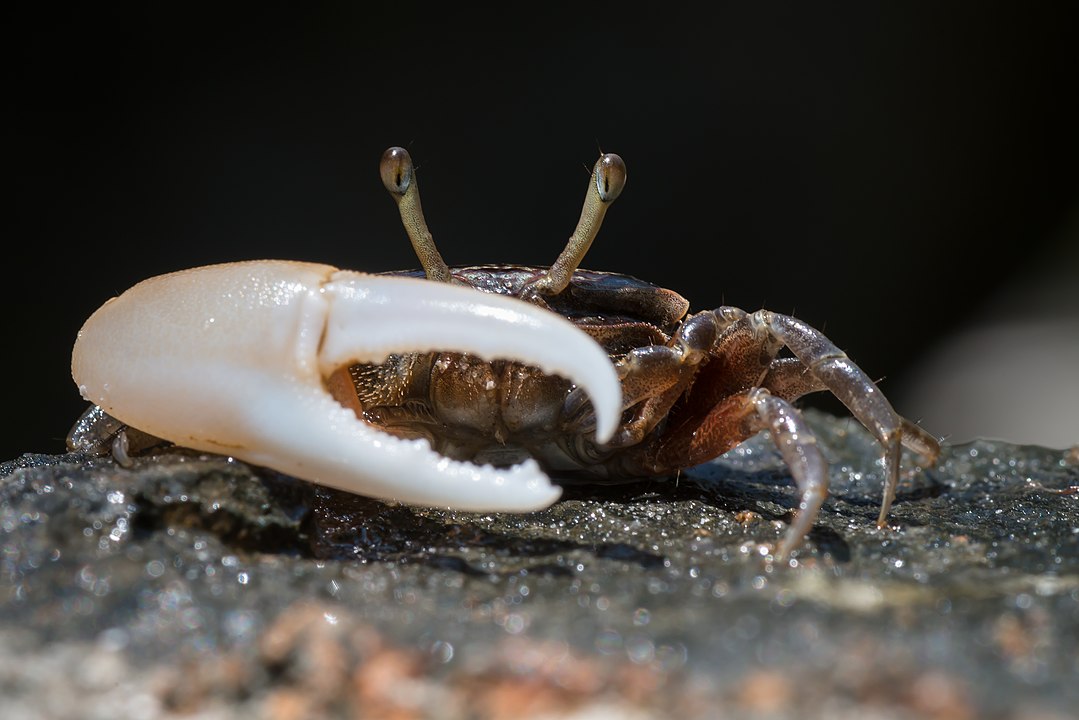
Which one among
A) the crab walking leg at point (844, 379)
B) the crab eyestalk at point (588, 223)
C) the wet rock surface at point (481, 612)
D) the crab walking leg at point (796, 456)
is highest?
the crab eyestalk at point (588, 223)

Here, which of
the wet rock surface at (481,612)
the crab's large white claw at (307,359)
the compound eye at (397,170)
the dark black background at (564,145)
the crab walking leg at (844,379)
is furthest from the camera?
the dark black background at (564,145)

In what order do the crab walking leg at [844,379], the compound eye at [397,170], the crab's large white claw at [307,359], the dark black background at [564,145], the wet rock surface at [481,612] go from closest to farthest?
the wet rock surface at [481,612] → the crab's large white claw at [307,359] → the crab walking leg at [844,379] → the compound eye at [397,170] → the dark black background at [564,145]

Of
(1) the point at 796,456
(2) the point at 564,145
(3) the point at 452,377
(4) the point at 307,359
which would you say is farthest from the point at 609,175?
(2) the point at 564,145

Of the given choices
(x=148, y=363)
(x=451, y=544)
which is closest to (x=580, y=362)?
(x=451, y=544)

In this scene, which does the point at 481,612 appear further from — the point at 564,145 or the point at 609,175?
the point at 564,145

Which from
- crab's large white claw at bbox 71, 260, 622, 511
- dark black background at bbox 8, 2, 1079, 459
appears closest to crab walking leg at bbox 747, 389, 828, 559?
crab's large white claw at bbox 71, 260, 622, 511

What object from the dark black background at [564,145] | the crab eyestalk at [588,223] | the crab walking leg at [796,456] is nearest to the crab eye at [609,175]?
the crab eyestalk at [588,223]

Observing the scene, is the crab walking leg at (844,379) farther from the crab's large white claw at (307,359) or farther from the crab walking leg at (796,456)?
the crab's large white claw at (307,359)
